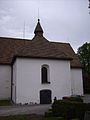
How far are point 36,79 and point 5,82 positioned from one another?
295 inches

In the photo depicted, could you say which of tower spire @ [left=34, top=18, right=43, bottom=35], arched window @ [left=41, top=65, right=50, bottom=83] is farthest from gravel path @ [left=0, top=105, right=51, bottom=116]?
tower spire @ [left=34, top=18, right=43, bottom=35]

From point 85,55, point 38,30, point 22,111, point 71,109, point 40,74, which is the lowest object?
point 22,111

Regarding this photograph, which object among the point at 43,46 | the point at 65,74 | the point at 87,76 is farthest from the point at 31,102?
the point at 87,76

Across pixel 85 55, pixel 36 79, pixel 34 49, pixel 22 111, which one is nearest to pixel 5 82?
pixel 36 79

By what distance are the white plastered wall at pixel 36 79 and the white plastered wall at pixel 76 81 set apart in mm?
7131

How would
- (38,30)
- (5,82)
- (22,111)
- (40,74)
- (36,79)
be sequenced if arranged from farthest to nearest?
(38,30), (5,82), (40,74), (36,79), (22,111)

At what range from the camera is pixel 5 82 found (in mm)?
32469

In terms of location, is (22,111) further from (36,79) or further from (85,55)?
(85,55)

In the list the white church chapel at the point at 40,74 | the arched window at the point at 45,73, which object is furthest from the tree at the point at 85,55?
the arched window at the point at 45,73

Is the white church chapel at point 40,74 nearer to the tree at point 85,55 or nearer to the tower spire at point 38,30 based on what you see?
the tower spire at point 38,30

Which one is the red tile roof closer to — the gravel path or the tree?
the gravel path

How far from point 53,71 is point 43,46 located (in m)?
3.94

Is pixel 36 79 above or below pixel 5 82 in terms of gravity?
above

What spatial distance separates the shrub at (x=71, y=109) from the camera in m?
13.6
